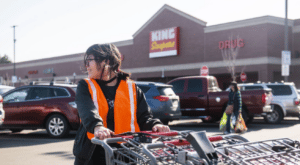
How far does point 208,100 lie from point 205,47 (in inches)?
921

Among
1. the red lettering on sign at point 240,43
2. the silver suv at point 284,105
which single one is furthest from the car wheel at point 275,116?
the red lettering on sign at point 240,43

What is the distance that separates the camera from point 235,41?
35.2m

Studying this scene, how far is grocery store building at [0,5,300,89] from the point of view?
33469mm

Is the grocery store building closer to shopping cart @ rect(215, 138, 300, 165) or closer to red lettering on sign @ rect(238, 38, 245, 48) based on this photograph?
red lettering on sign @ rect(238, 38, 245, 48)

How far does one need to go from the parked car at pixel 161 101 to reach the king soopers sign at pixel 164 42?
27343mm

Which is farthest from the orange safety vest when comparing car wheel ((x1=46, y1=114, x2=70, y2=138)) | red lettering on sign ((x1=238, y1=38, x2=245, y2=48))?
red lettering on sign ((x1=238, y1=38, x2=245, y2=48))

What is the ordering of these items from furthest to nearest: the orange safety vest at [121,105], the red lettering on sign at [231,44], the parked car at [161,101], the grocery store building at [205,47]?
the red lettering on sign at [231,44] → the grocery store building at [205,47] → the parked car at [161,101] → the orange safety vest at [121,105]

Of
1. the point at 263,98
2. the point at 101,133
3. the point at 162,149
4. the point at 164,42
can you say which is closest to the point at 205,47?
the point at 164,42

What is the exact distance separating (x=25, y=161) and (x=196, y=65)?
106ft

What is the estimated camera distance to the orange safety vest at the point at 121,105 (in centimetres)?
262

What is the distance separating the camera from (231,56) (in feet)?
116

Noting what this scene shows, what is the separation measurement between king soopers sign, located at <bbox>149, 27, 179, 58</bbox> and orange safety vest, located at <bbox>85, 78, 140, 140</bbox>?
124ft

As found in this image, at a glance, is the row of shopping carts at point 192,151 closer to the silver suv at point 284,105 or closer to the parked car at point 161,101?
the parked car at point 161,101

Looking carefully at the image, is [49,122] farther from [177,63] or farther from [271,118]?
[177,63]
